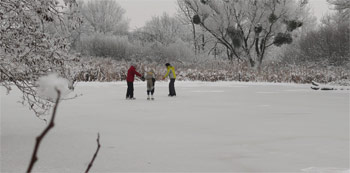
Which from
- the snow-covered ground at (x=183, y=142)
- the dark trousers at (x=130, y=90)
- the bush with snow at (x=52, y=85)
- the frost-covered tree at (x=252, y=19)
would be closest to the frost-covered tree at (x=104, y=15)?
the frost-covered tree at (x=252, y=19)

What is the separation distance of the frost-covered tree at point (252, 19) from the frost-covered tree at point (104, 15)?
2718 cm

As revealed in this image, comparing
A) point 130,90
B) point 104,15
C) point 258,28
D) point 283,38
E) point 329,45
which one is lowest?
point 130,90

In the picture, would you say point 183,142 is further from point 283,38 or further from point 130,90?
point 283,38

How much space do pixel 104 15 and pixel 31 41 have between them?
190ft

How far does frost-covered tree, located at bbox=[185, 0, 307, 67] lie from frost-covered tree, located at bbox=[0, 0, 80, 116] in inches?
1152

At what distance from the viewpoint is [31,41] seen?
505cm

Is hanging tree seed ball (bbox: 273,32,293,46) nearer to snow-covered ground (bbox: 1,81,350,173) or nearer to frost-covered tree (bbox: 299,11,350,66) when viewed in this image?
frost-covered tree (bbox: 299,11,350,66)

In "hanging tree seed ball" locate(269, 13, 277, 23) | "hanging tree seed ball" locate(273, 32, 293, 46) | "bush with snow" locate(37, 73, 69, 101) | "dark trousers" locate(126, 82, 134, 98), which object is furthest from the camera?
"hanging tree seed ball" locate(273, 32, 293, 46)

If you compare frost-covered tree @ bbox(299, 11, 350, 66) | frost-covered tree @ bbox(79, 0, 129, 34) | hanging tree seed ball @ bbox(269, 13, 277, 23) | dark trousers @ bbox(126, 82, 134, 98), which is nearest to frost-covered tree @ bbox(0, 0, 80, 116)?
dark trousers @ bbox(126, 82, 134, 98)

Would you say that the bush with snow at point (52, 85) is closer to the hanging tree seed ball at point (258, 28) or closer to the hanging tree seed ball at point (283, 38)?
the hanging tree seed ball at point (258, 28)

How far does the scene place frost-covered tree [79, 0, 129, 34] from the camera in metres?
60.8

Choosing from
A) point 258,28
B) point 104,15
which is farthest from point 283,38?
point 104,15

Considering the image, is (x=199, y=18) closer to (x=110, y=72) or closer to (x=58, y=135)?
(x=110, y=72)

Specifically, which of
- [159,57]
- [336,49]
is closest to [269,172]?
[336,49]
